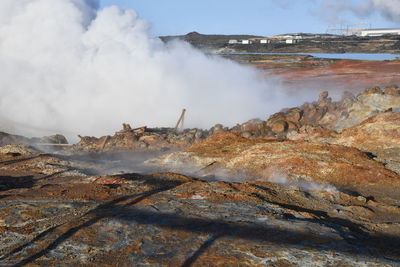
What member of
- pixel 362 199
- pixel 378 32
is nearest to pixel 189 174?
pixel 362 199

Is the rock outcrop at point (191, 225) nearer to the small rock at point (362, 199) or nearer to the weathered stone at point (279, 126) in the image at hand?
the small rock at point (362, 199)

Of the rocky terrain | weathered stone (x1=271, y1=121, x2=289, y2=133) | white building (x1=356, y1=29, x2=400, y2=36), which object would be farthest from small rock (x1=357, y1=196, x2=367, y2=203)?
white building (x1=356, y1=29, x2=400, y2=36)

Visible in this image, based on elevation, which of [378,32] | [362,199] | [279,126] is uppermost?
[378,32]

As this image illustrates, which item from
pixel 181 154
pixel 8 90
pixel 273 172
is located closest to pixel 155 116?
pixel 8 90

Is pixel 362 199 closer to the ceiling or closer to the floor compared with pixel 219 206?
closer to the floor

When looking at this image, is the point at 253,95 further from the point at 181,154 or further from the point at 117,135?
the point at 181,154

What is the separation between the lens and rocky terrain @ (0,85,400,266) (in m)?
4.60

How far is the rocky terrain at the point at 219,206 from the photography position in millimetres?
4602

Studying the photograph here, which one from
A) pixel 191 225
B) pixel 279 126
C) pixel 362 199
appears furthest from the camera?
pixel 279 126

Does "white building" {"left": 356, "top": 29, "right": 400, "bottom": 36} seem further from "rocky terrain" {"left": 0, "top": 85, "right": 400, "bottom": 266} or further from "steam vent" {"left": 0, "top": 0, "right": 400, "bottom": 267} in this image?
"rocky terrain" {"left": 0, "top": 85, "right": 400, "bottom": 266}

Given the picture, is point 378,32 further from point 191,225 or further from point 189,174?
point 191,225

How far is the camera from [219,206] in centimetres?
626

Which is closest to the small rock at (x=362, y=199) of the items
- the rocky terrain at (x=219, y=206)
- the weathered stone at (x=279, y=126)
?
the rocky terrain at (x=219, y=206)

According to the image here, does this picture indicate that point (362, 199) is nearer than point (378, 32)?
Yes
